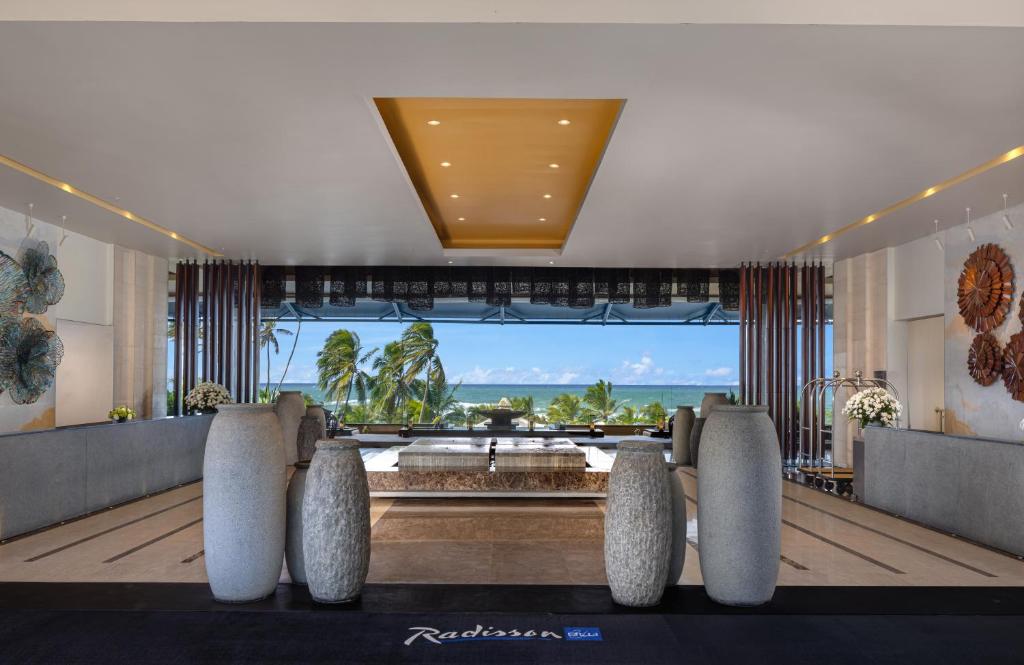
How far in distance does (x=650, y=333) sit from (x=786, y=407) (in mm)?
25835

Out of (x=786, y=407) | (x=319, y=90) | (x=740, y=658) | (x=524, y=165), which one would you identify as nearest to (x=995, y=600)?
(x=740, y=658)

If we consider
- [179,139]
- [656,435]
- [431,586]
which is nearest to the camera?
[431,586]

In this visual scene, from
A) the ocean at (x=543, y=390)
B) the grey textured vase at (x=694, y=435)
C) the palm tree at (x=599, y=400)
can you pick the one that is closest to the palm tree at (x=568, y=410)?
the palm tree at (x=599, y=400)

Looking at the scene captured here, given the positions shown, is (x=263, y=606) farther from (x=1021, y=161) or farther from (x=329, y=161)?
(x=1021, y=161)

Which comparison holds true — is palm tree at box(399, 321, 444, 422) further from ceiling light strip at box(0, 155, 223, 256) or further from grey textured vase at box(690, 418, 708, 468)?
grey textured vase at box(690, 418, 708, 468)

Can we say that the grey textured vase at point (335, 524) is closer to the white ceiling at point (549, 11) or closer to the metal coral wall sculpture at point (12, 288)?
the white ceiling at point (549, 11)

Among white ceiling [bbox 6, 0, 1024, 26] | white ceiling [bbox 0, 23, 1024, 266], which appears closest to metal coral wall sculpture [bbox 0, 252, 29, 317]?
white ceiling [bbox 0, 23, 1024, 266]

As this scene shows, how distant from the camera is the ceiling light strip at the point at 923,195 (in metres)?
5.15

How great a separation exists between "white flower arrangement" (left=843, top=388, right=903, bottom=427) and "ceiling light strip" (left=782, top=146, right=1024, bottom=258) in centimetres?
168

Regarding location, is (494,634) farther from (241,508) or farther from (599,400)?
(599,400)

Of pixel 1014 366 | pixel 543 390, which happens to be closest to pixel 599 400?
pixel 1014 366

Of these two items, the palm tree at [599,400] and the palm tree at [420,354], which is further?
the palm tree at [599,400]

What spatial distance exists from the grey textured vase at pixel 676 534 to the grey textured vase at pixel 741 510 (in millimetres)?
160

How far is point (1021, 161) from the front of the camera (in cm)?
520
